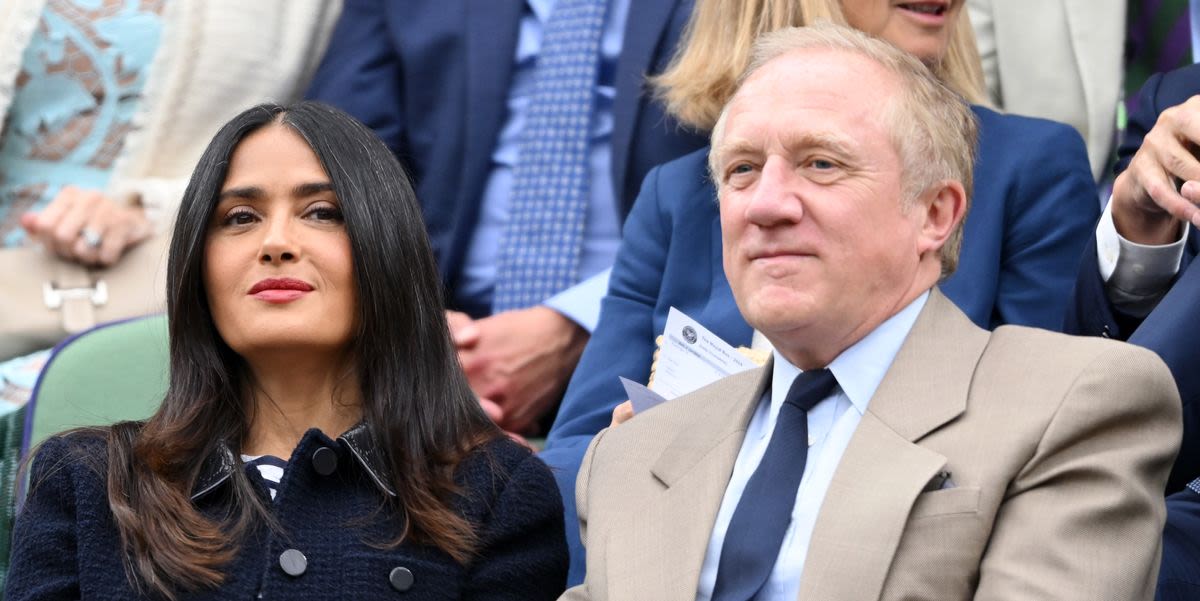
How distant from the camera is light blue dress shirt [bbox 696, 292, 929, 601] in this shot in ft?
7.10

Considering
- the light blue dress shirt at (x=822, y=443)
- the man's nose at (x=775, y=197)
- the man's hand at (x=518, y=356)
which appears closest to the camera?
the light blue dress shirt at (x=822, y=443)

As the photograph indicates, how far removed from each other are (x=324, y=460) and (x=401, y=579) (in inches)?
8.7

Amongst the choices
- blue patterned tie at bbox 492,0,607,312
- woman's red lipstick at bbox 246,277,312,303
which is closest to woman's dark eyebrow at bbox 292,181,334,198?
woman's red lipstick at bbox 246,277,312,303

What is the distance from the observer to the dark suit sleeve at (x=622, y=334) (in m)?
3.12

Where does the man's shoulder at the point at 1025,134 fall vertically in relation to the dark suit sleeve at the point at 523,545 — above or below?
above

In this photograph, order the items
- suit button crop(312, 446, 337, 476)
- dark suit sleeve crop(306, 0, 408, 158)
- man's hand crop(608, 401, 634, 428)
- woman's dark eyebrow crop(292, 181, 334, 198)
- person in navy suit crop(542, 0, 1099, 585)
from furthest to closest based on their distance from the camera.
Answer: dark suit sleeve crop(306, 0, 408, 158) → person in navy suit crop(542, 0, 1099, 585) → man's hand crop(608, 401, 634, 428) → woman's dark eyebrow crop(292, 181, 334, 198) → suit button crop(312, 446, 337, 476)

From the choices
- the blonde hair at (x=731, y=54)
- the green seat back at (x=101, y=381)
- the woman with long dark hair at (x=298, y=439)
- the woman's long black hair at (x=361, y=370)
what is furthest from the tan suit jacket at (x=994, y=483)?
the green seat back at (x=101, y=381)

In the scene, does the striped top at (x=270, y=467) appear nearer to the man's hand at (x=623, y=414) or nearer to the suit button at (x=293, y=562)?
the suit button at (x=293, y=562)

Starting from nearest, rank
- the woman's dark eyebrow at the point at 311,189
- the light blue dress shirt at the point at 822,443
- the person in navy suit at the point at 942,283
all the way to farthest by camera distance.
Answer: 1. the light blue dress shirt at the point at 822,443
2. the woman's dark eyebrow at the point at 311,189
3. the person in navy suit at the point at 942,283

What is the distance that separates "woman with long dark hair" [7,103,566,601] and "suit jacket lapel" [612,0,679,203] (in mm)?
1055

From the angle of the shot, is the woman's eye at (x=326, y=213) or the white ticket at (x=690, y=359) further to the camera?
the white ticket at (x=690, y=359)

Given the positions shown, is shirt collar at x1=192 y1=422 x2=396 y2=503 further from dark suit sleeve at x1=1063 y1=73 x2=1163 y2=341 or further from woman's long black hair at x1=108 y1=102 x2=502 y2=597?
dark suit sleeve at x1=1063 y1=73 x2=1163 y2=341

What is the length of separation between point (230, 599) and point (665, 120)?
167cm

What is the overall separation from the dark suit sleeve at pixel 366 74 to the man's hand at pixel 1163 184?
72.9 inches
